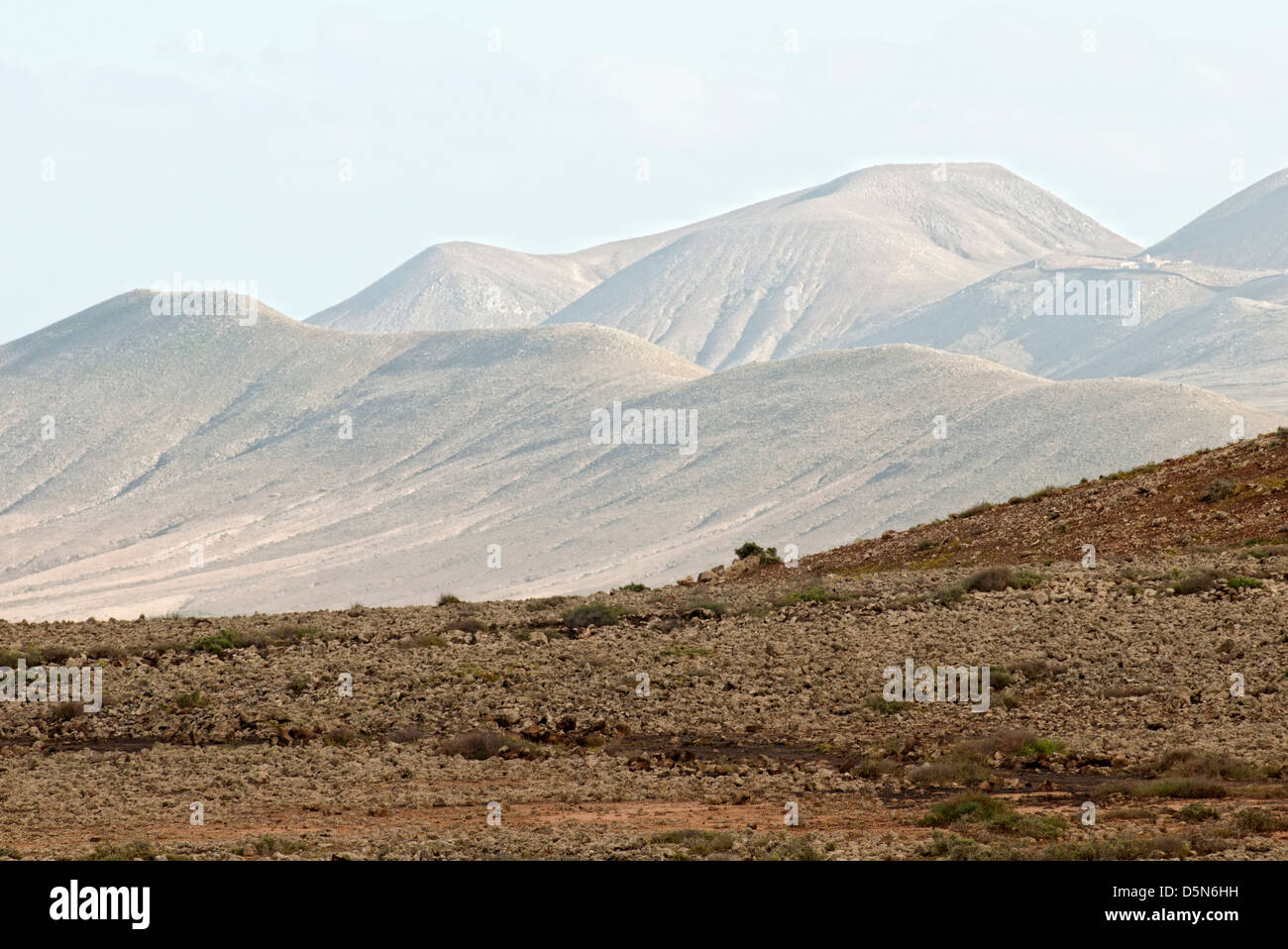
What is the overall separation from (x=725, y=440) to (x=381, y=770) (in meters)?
121

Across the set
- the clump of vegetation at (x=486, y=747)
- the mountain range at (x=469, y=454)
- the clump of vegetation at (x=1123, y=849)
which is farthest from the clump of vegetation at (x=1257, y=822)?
the mountain range at (x=469, y=454)

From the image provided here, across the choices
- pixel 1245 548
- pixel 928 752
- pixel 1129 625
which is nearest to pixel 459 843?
pixel 928 752

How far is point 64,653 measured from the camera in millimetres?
24266

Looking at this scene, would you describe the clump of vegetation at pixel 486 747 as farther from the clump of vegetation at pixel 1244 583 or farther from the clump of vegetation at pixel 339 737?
the clump of vegetation at pixel 1244 583

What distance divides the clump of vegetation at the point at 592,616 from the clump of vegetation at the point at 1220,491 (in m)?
11.1

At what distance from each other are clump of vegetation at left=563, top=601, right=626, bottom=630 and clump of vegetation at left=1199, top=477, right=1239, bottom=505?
11052 millimetres

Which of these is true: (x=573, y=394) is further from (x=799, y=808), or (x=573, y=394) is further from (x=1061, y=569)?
(x=799, y=808)

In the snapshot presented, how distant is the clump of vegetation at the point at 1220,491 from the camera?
93.2ft

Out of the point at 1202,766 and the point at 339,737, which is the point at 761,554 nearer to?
the point at 339,737

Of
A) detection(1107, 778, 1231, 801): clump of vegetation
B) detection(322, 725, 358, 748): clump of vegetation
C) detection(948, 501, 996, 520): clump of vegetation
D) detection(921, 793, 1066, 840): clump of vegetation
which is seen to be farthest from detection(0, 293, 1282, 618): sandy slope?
detection(921, 793, 1066, 840): clump of vegetation

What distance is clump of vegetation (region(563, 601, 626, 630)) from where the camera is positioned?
25562mm

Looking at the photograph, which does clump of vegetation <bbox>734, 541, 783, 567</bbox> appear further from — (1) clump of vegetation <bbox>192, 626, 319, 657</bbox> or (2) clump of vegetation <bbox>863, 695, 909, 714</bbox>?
(2) clump of vegetation <bbox>863, 695, 909, 714</bbox>

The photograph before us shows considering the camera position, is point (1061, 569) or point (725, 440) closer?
point (1061, 569)

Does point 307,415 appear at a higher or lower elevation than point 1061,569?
higher
